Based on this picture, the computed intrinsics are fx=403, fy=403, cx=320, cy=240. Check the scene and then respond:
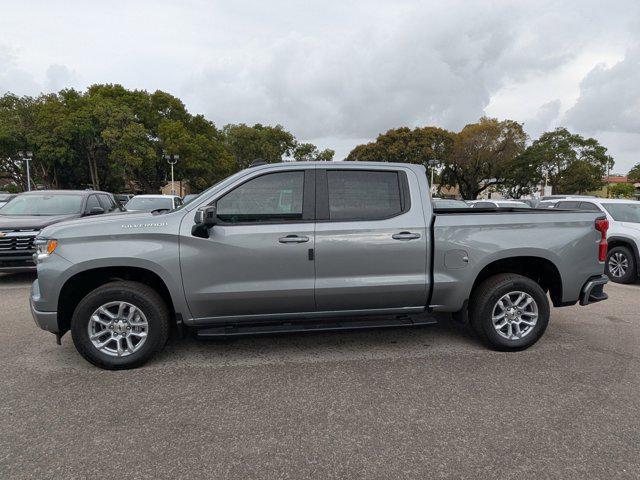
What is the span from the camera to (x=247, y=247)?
3635mm

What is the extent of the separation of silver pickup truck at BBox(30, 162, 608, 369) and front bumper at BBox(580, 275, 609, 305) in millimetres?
15

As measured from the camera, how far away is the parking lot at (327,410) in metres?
2.46

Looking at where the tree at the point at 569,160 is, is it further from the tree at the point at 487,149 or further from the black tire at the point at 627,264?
the black tire at the point at 627,264

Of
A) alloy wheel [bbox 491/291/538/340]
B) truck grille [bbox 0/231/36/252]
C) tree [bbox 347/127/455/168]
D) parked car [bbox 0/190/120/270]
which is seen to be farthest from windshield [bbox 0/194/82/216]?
tree [bbox 347/127/455/168]

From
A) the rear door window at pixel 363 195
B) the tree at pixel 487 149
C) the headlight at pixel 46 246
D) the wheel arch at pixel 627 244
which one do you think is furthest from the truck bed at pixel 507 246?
the tree at pixel 487 149

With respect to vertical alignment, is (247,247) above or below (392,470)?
above

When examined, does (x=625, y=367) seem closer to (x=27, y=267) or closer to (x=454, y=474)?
(x=454, y=474)

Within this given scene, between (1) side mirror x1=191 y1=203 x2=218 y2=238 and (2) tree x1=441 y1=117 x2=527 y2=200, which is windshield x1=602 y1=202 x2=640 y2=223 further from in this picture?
(2) tree x1=441 y1=117 x2=527 y2=200

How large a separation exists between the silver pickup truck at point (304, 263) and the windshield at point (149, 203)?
8.97m

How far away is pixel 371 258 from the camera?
3803mm

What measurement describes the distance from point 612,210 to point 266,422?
848cm

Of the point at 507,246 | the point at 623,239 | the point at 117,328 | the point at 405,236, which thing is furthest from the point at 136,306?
the point at 623,239

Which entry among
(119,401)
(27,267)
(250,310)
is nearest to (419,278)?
(250,310)

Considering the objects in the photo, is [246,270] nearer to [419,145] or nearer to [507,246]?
[507,246]
